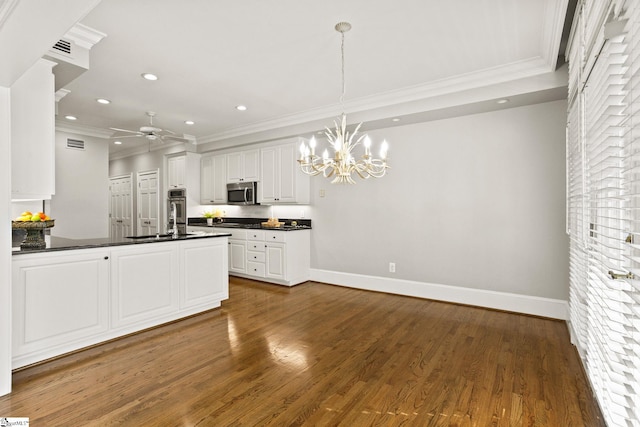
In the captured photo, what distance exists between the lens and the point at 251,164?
6117 mm

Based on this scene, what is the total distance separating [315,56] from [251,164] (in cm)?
326

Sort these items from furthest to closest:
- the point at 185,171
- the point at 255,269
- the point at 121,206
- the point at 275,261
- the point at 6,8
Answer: the point at 121,206
the point at 185,171
the point at 255,269
the point at 275,261
the point at 6,8

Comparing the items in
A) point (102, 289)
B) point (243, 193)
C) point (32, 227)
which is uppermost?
point (243, 193)

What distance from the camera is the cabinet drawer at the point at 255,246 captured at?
17.9ft

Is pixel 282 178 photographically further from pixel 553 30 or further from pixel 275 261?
pixel 553 30

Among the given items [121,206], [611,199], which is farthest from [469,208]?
[121,206]

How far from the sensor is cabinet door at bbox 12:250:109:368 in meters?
2.44

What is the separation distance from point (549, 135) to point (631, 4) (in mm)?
2678

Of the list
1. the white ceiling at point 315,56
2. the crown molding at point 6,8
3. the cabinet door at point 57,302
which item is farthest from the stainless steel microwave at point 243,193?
the crown molding at point 6,8

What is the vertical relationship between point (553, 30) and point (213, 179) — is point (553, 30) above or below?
above

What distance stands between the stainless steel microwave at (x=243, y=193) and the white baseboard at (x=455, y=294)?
1.79 metres

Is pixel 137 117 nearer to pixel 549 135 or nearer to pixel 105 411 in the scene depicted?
pixel 105 411

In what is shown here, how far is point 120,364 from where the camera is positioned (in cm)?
256

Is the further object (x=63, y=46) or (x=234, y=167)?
(x=234, y=167)
